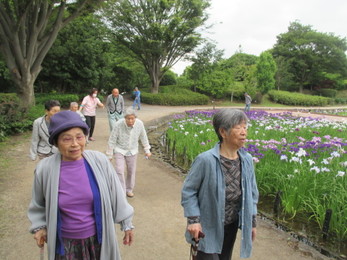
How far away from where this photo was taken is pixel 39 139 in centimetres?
389

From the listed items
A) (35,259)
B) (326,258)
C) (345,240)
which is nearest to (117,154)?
(35,259)

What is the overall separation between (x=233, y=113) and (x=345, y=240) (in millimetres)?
2616

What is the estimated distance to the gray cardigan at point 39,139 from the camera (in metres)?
3.81

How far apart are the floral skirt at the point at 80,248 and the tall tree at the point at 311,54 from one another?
45.5m

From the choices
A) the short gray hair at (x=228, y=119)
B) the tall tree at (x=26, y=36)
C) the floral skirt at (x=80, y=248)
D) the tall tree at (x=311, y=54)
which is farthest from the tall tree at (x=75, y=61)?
the tall tree at (x=311, y=54)

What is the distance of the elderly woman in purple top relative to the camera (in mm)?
1707

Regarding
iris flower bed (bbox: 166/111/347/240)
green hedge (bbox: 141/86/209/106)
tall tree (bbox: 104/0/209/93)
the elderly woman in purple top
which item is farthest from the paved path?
tall tree (bbox: 104/0/209/93)

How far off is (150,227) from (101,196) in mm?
2032

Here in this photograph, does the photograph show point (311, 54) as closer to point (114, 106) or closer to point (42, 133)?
point (114, 106)

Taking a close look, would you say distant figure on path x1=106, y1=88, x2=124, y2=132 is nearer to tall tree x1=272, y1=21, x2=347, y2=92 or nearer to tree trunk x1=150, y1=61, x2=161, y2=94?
tree trunk x1=150, y1=61, x2=161, y2=94

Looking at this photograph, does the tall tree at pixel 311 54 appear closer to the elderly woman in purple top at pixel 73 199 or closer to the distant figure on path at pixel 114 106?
the distant figure on path at pixel 114 106

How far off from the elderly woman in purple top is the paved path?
126 cm

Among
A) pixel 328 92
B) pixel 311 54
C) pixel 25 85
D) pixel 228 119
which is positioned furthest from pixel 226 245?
pixel 328 92

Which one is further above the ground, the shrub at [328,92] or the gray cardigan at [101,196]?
the shrub at [328,92]
